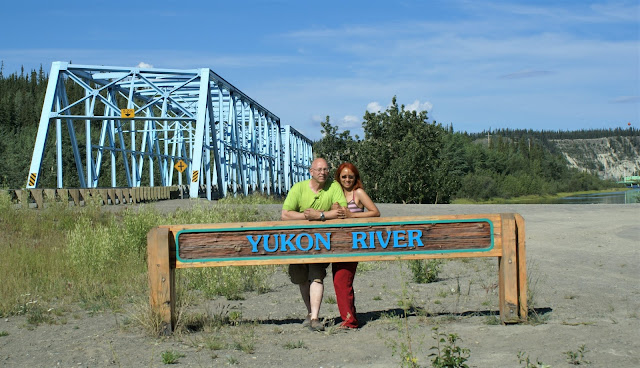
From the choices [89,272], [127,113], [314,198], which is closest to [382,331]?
[314,198]

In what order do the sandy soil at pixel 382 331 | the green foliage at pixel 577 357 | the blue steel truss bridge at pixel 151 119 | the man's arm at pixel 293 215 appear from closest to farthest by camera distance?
the green foliage at pixel 577 357
the sandy soil at pixel 382 331
the man's arm at pixel 293 215
the blue steel truss bridge at pixel 151 119

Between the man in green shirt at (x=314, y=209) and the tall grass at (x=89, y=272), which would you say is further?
the tall grass at (x=89, y=272)

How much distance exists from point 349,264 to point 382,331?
706mm

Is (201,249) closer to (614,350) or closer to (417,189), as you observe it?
(614,350)

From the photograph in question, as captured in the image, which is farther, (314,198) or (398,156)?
(398,156)

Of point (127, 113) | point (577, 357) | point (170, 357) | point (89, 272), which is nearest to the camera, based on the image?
point (577, 357)

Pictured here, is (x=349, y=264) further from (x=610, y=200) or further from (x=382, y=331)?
(x=610, y=200)

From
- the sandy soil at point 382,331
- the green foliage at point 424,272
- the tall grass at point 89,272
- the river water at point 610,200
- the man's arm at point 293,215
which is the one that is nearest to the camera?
the sandy soil at point 382,331

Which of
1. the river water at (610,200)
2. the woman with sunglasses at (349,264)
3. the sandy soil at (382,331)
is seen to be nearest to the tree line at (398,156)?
the river water at (610,200)

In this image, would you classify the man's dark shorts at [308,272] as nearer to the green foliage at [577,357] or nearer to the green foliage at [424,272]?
the green foliage at [577,357]

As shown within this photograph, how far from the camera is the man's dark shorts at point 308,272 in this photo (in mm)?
6836

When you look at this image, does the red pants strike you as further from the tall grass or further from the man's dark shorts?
the tall grass

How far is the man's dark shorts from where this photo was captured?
684cm

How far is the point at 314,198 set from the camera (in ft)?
22.5
